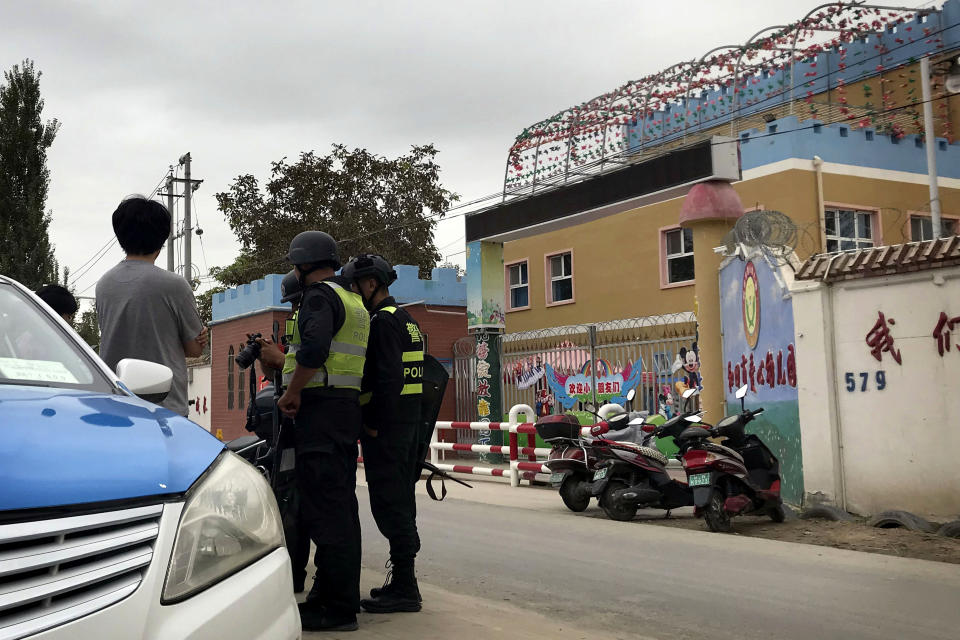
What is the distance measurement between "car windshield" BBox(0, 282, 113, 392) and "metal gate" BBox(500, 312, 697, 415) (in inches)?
528

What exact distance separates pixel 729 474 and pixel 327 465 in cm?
587

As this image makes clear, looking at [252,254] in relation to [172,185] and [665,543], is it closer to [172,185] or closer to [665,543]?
[172,185]

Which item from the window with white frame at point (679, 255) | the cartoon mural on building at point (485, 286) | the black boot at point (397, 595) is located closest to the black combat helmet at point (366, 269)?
the black boot at point (397, 595)

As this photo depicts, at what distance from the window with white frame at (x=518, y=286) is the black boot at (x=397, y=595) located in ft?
76.4

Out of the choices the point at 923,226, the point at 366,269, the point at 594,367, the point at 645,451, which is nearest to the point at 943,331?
the point at 645,451

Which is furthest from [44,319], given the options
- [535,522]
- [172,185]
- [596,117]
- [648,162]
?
[172,185]

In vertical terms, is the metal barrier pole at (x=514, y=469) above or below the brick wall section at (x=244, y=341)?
below

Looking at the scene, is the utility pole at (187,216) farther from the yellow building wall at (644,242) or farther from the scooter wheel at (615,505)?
the scooter wheel at (615,505)

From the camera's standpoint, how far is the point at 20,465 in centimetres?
238

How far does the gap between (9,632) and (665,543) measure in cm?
761

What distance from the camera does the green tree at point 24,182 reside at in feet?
86.4

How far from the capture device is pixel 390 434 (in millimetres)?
5836

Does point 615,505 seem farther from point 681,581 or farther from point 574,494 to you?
point 681,581

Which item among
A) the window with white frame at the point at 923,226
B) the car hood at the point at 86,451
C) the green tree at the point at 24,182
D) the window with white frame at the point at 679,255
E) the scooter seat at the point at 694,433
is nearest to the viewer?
the car hood at the point at 86,451
